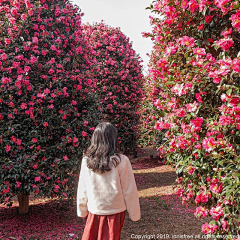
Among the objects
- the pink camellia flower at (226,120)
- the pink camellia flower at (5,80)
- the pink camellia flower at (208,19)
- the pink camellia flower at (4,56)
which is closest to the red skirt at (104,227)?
the pink camellia flower at (226,120)

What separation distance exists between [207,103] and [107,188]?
133cm

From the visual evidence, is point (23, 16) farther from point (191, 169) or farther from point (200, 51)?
point (191, 169)

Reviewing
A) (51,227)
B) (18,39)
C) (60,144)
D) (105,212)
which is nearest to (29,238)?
(51,227)

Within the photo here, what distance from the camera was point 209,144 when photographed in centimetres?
245

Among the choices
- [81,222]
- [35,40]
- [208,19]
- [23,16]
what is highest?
[23,16]

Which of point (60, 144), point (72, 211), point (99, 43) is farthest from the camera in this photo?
point (99, 43)

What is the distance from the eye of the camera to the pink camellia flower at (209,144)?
2.44 meters

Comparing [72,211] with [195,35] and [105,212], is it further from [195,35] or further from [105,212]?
[195,35]

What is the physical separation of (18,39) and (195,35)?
318 centimetres

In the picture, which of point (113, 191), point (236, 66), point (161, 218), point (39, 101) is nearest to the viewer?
point (236, 66)

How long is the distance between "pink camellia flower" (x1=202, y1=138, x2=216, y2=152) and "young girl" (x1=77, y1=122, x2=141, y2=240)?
765mm

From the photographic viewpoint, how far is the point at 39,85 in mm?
4578

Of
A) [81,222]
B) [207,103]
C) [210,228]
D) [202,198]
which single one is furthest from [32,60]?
[210,228]

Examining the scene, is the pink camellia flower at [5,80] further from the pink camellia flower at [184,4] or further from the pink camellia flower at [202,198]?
the pink camellia flower at [202,198]
